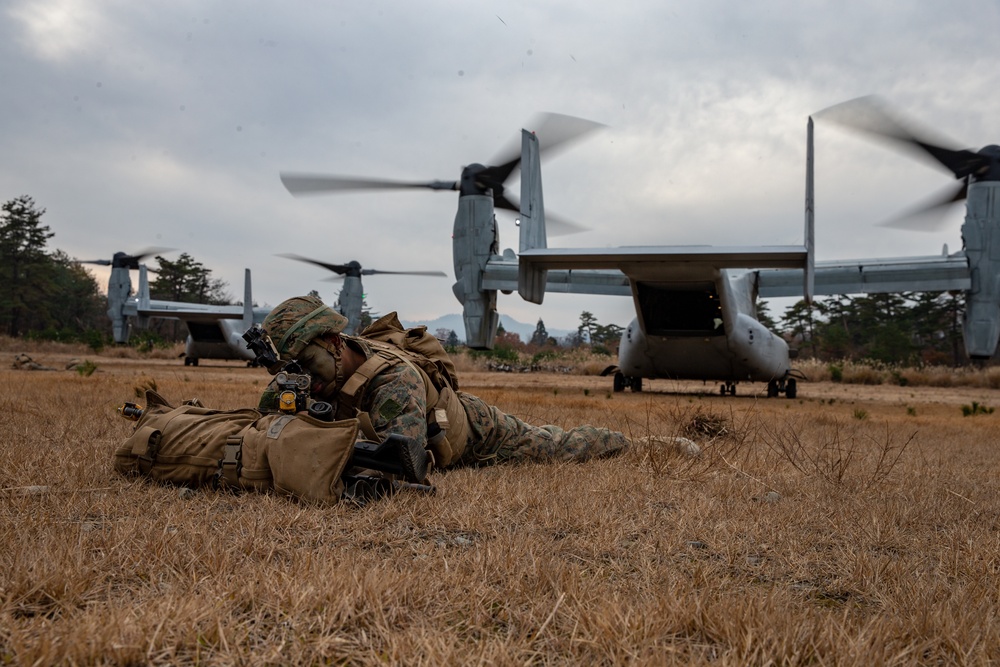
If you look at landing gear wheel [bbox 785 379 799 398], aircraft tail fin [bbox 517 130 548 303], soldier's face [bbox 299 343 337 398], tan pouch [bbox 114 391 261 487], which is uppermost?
aircraft tail fin [bbox 517 130 548 303]

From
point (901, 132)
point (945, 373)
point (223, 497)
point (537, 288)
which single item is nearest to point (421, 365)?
point (223, 497)

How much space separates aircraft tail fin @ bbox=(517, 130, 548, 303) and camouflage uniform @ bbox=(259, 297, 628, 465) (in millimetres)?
8258

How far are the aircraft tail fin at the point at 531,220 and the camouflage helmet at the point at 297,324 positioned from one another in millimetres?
9306

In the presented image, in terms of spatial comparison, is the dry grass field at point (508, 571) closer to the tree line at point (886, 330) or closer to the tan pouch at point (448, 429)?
the tan pouch at point (448, 429)

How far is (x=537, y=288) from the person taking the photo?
1323 centimetres

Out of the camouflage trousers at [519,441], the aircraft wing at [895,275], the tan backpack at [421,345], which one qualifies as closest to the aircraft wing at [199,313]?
the aircraft wing at [895,275]

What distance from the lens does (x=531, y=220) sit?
518 inches

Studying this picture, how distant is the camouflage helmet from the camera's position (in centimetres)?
346

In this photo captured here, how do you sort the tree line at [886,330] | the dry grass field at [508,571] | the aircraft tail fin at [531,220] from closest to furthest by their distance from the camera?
the dry grass field at [508,571], the aircraft tail fin at [531,220], the tree line at [886,330]

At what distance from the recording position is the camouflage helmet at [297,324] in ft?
11.3

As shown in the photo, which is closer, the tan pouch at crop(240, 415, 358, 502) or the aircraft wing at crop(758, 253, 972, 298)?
the tan pouch at crop(240, 415, 358, 502)

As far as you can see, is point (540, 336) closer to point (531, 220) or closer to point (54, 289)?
point (54, 289)

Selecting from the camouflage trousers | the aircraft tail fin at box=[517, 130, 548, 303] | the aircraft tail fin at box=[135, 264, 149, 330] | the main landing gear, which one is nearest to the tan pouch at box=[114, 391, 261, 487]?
the camouflage trousers

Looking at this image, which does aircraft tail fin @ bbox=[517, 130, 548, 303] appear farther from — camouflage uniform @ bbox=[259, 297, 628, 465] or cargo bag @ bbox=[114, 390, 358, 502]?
cargo bag @ bbox=[114, 390, 358, 502]
